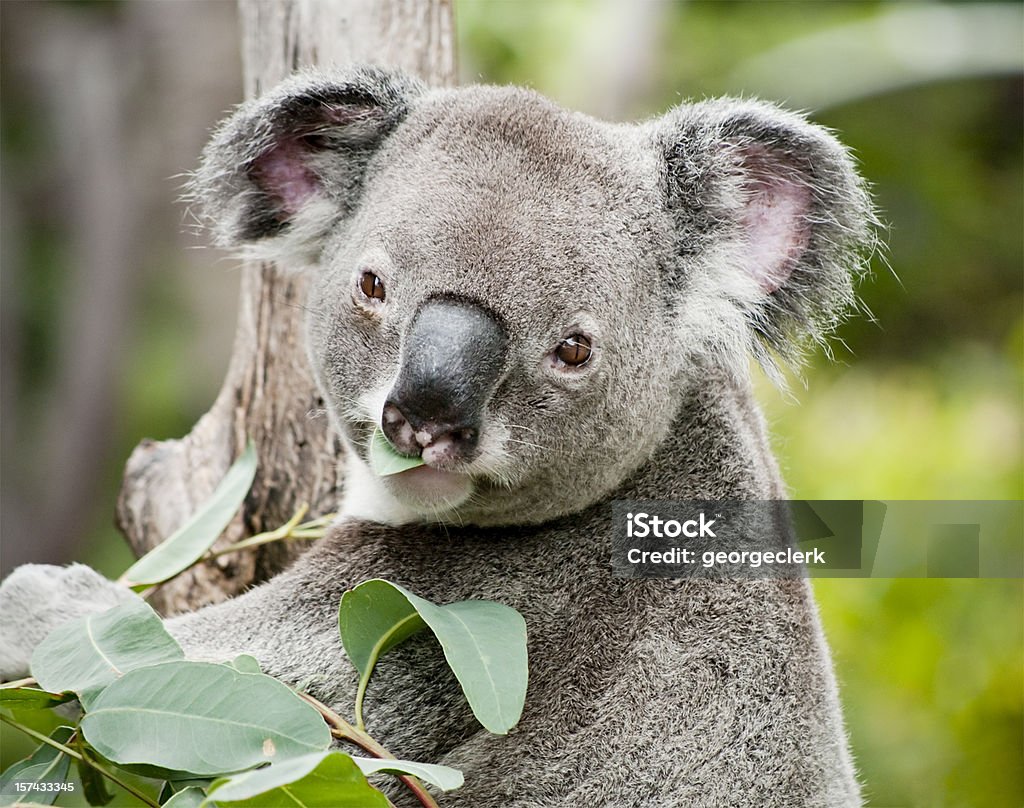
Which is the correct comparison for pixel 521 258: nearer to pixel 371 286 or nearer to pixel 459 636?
pixel 371 286

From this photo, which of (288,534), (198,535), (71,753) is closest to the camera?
(71,753)

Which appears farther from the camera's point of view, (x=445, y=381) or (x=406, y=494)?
(x=406, y=494)

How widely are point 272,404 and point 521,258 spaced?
1.33 m

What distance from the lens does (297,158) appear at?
2742 millimetres

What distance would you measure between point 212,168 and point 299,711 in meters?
1.42

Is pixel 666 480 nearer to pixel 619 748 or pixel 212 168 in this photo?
pixel 619 748

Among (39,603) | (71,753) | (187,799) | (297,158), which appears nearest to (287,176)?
(297,158)

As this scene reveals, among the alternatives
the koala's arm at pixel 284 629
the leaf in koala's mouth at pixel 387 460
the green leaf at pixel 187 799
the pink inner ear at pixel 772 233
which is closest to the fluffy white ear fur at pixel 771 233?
the pink inner ear at pixel 772 233

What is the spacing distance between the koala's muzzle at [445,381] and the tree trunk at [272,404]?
118 centimetres

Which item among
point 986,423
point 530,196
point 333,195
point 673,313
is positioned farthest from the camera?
point 986,423

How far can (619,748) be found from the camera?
7.29ft

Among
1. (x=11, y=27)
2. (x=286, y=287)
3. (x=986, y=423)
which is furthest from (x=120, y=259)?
(x=986, y=423)

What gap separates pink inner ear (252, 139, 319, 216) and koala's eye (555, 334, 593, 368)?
0.86 m

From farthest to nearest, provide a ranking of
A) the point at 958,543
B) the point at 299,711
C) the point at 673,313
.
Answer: the point at 958,543 → the point at 673,313 → the point at 299,711
